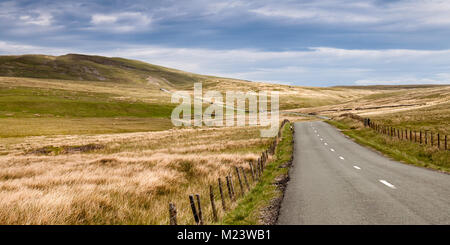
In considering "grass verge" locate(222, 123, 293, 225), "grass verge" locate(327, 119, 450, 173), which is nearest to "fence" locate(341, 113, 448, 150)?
"grass verge" locate(327, 119, 450, 173)

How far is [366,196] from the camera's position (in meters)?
11.4

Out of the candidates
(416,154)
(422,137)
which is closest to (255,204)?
(416,154)

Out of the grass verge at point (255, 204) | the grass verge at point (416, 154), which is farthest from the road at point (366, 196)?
the grass verge at point (416, 154)

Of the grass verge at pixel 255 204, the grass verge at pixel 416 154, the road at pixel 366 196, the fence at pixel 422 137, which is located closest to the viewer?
the road at pixel 366 196

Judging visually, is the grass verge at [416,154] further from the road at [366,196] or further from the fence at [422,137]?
the road at [366,196]

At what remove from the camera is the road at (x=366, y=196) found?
8.55 meters

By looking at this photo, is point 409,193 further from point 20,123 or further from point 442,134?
point 20,123

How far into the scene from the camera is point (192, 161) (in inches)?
884

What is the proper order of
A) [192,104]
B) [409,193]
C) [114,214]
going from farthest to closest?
[192,104] → [409,193] → [114,214]

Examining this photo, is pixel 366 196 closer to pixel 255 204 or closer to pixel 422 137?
pixel 255 204

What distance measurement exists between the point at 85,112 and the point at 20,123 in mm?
32857

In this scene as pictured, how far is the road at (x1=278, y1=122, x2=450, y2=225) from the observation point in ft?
28.0

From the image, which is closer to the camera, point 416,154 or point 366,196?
point 366,196
